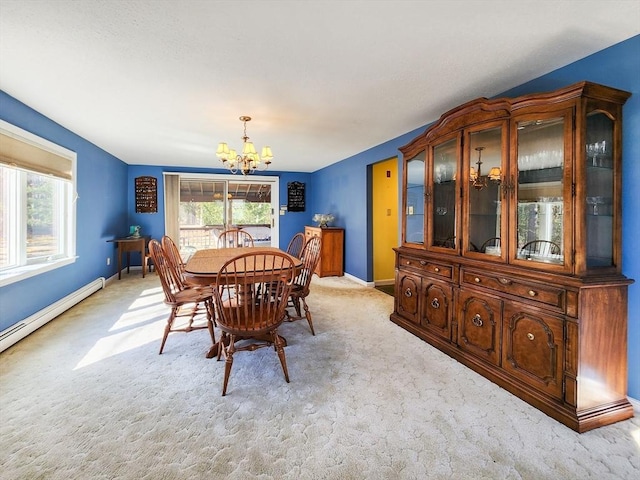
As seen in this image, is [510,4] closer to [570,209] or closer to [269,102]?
[570,209]

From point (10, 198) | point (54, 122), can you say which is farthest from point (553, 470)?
point (54, 122)

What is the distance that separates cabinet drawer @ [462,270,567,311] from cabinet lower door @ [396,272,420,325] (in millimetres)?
636

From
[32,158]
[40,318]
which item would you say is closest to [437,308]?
[40,318]

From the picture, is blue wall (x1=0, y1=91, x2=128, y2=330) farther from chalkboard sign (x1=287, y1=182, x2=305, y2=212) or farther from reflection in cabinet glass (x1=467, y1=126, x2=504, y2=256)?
reflection in cabinet glass (x1=467, y1=126, x2=504, y2=256)

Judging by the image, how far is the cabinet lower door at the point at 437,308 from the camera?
2588 millimetres

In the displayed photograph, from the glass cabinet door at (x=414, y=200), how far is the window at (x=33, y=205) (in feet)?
12.5

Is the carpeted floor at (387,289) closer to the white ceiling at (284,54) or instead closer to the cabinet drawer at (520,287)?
Answer: the cabinet drawer at (520,287)

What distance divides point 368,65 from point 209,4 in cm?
112

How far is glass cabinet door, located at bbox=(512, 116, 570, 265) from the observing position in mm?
1875

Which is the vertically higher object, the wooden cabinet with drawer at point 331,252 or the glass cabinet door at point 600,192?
the glass cabinet door at point 600,192

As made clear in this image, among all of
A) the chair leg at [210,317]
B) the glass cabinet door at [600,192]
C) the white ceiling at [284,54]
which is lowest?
the chair leg at [210,317]

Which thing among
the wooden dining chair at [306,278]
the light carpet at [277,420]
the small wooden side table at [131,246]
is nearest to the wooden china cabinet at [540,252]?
the light carpet at [277,420]

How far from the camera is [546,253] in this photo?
6.43 feet

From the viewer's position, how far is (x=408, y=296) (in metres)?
3.12
